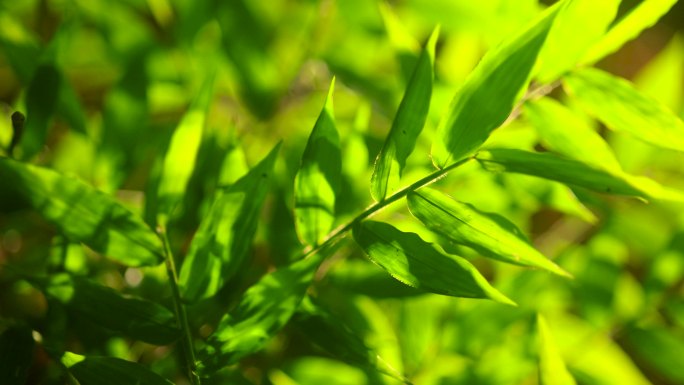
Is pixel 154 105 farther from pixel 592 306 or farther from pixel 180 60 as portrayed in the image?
pixel 592 306

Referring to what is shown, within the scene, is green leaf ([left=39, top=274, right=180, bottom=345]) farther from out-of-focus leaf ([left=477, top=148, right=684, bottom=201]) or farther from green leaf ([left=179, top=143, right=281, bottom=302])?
out-of-focus leaf ([left=477, top=148, right=684, bottom=201])

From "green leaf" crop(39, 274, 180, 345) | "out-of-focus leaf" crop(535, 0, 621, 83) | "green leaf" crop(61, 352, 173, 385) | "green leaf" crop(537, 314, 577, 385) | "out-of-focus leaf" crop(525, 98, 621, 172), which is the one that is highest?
"out-of-focus leaf" crop(535, 0, 621, 83)

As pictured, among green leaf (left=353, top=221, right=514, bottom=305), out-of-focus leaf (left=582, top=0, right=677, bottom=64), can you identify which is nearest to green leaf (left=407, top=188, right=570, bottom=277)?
green leaf (left=353, top=221, right=514, bottom=305)

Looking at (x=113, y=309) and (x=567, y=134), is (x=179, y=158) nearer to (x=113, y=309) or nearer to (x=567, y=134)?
(x=113, y=309)

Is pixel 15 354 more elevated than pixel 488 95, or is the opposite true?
pixel 488 95

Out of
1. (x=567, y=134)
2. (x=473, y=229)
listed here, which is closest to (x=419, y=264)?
(x=473, y=229)

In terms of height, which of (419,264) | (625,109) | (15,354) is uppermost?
(625,109)

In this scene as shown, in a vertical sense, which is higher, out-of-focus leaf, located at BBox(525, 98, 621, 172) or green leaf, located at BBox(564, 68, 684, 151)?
green leaf, located at BBox(564, 68, 684, 151)
